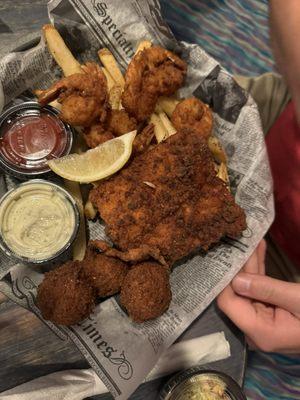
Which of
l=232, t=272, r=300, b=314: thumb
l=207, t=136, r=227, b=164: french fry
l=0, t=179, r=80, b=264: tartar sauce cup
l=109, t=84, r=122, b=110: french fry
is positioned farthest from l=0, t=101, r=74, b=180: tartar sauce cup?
l=232, t=272, r=300, b=314: thumb

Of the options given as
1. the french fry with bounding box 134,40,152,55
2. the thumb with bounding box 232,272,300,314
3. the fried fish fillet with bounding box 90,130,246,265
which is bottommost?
the thumb with bounding box 232,272,300,314

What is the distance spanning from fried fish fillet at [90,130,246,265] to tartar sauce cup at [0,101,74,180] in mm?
252

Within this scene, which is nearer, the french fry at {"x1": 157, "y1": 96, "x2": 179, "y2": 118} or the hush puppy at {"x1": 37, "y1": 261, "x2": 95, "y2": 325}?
the hush puppy at {"x1": 37, "y1": 261, "x2": 95, "y2": 325}

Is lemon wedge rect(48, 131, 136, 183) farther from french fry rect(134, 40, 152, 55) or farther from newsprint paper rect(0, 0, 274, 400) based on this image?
french fry rect(134, 40, 152, 55)

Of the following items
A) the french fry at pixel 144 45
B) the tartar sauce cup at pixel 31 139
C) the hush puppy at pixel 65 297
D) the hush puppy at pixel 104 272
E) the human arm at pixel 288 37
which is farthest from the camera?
the french fry at pixel 144 45

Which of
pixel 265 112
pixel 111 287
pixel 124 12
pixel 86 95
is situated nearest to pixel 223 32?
pixel 265 112

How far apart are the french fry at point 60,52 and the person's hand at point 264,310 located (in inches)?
41.9

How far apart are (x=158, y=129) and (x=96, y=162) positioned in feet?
1.11

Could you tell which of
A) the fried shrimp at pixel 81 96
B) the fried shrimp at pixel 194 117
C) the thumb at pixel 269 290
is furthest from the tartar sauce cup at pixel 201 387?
the fried shrimp at pixel 81 96

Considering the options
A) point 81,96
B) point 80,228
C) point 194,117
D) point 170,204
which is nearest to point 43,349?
point 80,228

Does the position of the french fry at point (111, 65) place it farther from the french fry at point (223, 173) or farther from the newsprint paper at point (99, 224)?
the french fry at point (223, 173)

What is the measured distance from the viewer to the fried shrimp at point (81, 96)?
190 cm

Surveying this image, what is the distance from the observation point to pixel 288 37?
131 centimetres

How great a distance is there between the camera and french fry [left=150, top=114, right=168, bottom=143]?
6.84ft
